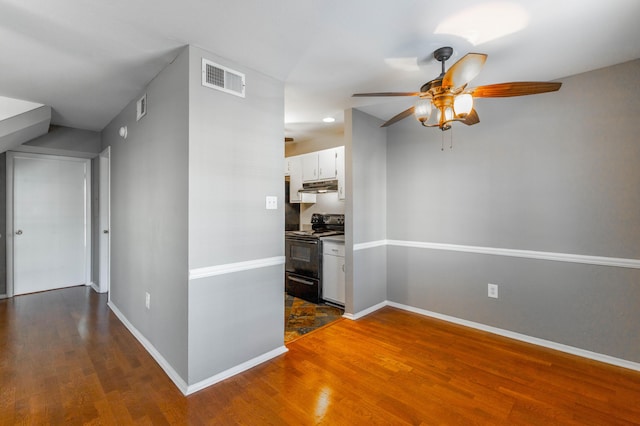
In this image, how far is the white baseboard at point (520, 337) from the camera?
2252 millimetres

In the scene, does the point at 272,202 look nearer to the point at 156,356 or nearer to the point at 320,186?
the point at 156,356

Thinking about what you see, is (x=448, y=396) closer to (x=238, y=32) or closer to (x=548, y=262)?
(x=548, y=262)

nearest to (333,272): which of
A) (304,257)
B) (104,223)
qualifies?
(304,257)

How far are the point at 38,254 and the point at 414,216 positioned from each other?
5.37 metres

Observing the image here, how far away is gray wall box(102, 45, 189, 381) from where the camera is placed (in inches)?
79.0

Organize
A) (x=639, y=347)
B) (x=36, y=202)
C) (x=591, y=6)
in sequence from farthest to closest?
(x=36, y=202)
(x=639, y=347)
(x=591, y=6)

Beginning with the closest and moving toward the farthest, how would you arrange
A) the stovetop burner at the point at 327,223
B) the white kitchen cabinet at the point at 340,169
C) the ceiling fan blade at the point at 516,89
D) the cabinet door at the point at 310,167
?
the ceiling fan blade at the point at 516,89, the white kitchen cabinet at the point at 340,169, the cabinet door at the point at 310,167, the stovetop burner at the point at 327,223

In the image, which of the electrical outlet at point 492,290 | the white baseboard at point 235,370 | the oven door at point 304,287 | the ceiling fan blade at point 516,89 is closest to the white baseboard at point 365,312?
the oven door at point 304,287

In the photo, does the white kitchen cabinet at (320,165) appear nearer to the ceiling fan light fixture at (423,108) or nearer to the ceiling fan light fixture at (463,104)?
the ceiling fan light fixture at (423,108)

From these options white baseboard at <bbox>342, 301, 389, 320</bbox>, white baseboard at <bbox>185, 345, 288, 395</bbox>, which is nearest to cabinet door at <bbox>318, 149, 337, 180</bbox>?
white baseboard at <bbox>342, 301, 389, 320</bbox>

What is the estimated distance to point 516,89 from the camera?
1779 mm

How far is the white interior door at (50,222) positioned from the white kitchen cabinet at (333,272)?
12.9ft

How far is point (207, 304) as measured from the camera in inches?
79.3

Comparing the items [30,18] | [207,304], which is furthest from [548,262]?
[30,18]
